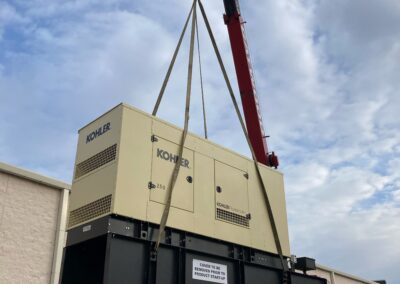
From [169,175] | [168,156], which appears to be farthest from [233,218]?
[168,156]

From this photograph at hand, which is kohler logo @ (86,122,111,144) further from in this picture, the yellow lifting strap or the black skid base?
the black skid base

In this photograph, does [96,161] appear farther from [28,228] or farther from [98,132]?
[28,228]

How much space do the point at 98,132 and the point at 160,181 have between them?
44.9 inches

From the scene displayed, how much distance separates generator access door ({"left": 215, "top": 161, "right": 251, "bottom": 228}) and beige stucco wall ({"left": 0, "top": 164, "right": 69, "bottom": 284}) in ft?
22.0

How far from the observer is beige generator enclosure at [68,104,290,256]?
601cm

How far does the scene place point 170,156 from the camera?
6656 millimetres

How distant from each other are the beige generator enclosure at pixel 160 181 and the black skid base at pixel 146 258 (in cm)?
15

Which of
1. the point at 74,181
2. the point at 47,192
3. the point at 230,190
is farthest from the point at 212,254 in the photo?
the point at 47,192

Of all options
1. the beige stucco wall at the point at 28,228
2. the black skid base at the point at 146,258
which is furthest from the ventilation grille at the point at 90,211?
the beige stucco wall at the point at 28,228

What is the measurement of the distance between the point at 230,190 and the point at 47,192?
7012mm

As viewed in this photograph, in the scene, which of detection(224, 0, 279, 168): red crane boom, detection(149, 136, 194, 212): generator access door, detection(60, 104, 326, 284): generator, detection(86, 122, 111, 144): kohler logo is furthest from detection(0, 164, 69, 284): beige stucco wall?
detection(149, 136, 194, 212): generator access door

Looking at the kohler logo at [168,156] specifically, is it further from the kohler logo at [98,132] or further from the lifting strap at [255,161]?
the lifting strap at [255,161]

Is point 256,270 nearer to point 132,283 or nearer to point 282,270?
point 282,270

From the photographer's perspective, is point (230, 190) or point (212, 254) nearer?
point (212, 254)
